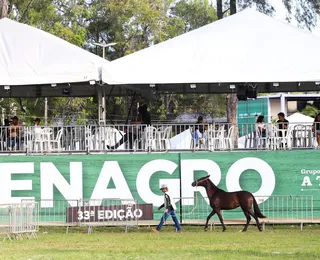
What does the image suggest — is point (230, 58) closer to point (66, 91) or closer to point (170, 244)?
point (66, 91)

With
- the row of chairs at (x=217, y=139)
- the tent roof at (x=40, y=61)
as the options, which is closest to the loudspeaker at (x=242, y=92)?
the row of chairs at (x=217, y=139)

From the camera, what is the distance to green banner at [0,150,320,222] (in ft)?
86.1

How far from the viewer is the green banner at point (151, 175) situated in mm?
26234

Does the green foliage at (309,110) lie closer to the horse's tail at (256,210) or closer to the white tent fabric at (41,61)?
the white tent fabric at (41,61)

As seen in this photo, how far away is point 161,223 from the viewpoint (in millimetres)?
24234

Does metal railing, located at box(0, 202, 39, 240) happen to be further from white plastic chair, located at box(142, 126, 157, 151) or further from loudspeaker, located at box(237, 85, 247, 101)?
loudspeaker, located at box(237, 85, 247, 101)

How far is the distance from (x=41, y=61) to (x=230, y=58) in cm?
544

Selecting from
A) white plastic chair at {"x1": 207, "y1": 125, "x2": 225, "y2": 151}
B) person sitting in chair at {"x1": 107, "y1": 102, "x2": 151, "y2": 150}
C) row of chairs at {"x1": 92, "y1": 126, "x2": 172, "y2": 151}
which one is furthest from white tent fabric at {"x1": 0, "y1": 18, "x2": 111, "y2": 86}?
white plastic chair at {"x1": 207, "y1": 125, "x2": 225, "y2": 151}

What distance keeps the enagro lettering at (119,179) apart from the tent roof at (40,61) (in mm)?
2392

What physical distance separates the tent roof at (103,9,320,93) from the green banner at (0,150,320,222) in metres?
2.17

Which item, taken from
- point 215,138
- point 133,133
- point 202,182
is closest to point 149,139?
point 133,133

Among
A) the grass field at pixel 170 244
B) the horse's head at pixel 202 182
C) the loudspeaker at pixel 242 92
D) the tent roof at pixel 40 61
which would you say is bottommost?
the grass field at pixel 170 244

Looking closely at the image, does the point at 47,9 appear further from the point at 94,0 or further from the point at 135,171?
the point at 135,171

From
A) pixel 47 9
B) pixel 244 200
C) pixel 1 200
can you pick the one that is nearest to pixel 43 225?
pixel 1 200
